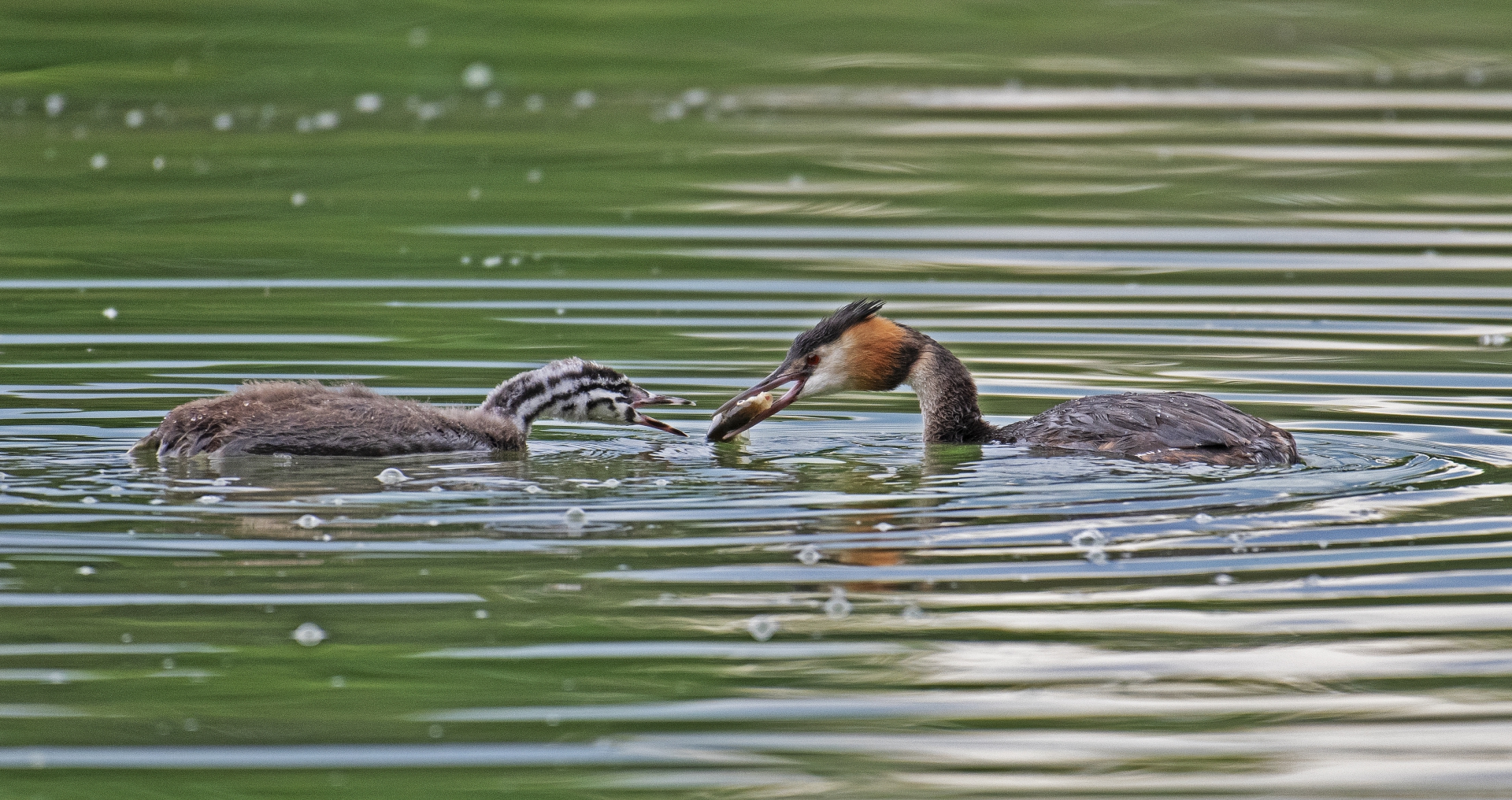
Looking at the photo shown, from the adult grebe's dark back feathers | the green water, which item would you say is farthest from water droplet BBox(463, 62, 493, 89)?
the adult grebe's dark back feathers

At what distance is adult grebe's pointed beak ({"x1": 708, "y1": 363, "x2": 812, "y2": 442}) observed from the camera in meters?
9.12

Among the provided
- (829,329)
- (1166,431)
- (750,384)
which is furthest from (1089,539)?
(750,384)

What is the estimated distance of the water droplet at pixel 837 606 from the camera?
20.7 ft

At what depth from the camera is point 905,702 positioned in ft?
18.4

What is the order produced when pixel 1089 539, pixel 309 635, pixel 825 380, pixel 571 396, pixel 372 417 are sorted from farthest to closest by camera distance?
pixel 825 380 → pixel 571 396 → pixel 372 417 → pixel 1089 539 → pixel 309 635

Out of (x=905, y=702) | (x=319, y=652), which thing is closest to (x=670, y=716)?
(x=905, y=702)

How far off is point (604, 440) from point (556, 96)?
1000 cm

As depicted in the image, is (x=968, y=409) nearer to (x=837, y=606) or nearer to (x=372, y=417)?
(x=372, y=417)

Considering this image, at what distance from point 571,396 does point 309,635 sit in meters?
3.30

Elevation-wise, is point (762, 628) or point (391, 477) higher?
point (391, 477)

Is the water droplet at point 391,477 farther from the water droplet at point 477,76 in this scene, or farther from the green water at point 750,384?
the water droplet at point 477,76

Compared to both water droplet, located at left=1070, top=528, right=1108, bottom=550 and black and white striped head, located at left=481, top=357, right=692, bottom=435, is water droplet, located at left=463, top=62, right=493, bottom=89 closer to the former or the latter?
black and white striped head, located at left=481, top=357, right=692, bottom=435

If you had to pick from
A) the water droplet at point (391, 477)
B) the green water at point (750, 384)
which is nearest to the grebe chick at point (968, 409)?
the green water at point (750, 384)

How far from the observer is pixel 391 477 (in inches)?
314
